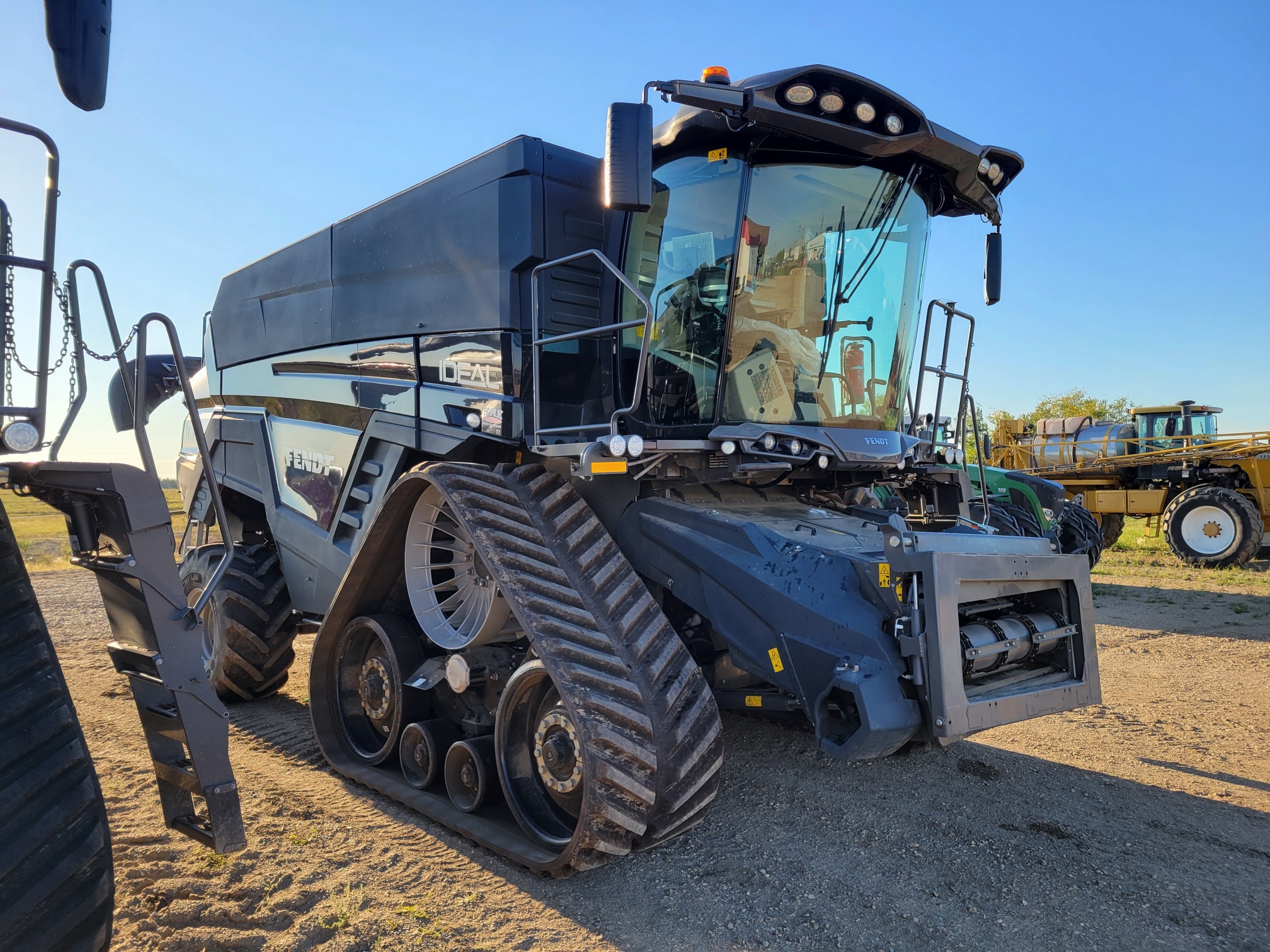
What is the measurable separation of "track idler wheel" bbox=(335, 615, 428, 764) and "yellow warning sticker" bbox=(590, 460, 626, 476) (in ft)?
5.47

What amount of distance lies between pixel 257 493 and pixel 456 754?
3588 millimetres

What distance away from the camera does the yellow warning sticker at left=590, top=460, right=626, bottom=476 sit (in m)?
3.68

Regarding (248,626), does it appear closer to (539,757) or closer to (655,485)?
(539,757)

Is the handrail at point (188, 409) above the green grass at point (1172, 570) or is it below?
above

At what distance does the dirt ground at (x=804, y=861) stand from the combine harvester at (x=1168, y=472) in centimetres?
918

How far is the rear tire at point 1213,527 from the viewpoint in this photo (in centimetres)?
1445

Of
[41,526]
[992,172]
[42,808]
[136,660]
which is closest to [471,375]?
[136,660]

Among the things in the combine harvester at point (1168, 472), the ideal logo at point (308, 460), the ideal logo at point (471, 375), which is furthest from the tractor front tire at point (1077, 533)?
the ideal logo at point (308, 460)

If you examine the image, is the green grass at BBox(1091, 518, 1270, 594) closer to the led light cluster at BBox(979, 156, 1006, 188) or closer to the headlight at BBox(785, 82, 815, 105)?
the led light cluster at BBox(979, 156, 1006, 188)

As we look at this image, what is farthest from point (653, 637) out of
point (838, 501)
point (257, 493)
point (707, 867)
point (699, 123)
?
point (257, 493)

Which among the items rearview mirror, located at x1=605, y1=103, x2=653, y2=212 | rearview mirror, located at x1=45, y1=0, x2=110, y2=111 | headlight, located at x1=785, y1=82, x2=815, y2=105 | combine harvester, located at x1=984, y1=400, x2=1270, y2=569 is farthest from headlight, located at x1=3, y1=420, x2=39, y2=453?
combine harvester, located at x1=984, y1=400, x2=1270, y2=569

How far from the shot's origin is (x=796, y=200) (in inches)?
168

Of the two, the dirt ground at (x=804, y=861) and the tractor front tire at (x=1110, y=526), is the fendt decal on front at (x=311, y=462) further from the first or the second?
Result: the tractor front tire at (x=1110, y=526)

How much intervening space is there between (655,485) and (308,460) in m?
2.95
